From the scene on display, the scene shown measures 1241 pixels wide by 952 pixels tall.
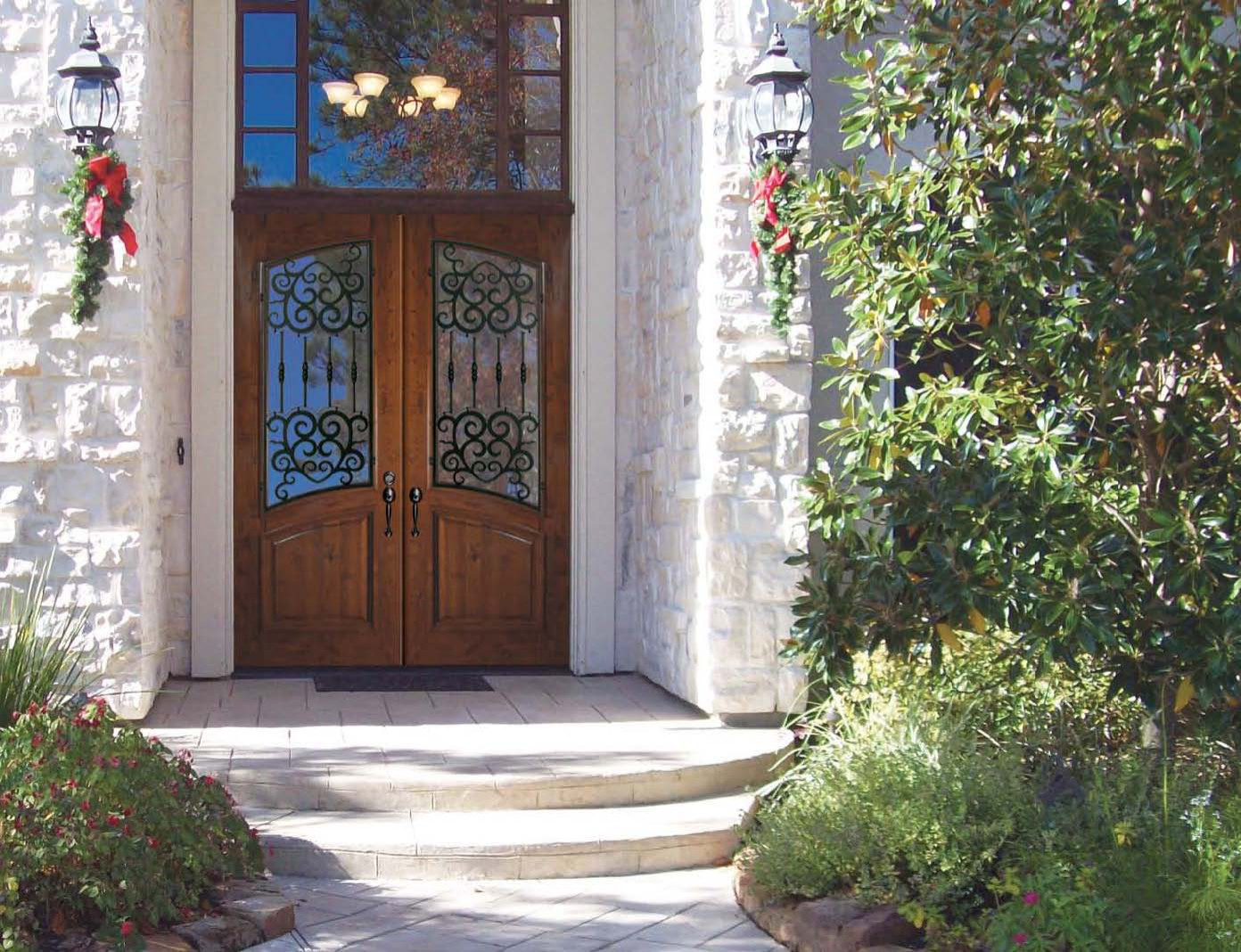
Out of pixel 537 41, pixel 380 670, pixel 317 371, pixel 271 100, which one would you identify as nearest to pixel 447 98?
pixel 537 41

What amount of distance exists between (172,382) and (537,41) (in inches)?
108

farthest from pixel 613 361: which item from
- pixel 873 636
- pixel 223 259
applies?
pixel 873 636

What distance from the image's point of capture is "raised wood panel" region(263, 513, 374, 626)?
8320 mm

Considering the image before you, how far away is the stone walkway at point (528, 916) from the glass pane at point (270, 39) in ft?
15.7

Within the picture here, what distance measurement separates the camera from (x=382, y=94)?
8359 mm

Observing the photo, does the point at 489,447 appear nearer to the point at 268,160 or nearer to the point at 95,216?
the point at 268,160

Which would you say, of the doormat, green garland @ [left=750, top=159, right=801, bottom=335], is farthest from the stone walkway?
green garland @ [left=750, top=159, right=801, bottom=335]

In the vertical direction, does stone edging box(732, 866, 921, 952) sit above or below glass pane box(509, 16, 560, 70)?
below

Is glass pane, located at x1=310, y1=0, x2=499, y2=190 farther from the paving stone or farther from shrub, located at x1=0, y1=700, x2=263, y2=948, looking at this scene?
the paving stone

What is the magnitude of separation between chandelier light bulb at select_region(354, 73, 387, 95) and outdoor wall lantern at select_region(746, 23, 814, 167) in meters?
2.41

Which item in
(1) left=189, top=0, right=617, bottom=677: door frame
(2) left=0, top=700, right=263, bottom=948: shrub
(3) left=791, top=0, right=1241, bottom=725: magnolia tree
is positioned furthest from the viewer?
(1) left=189, top=0, right=617, bottom=677: door frame

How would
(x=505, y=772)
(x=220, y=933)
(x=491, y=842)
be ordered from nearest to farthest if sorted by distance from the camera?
(x=220, y=933) → (x=491, y=842) → (x=505, y=772)

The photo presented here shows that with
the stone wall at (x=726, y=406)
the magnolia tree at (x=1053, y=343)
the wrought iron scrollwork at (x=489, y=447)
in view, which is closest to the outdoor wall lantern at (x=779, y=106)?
the stone wall at (x=726, y=406)

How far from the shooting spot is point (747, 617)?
698cm
